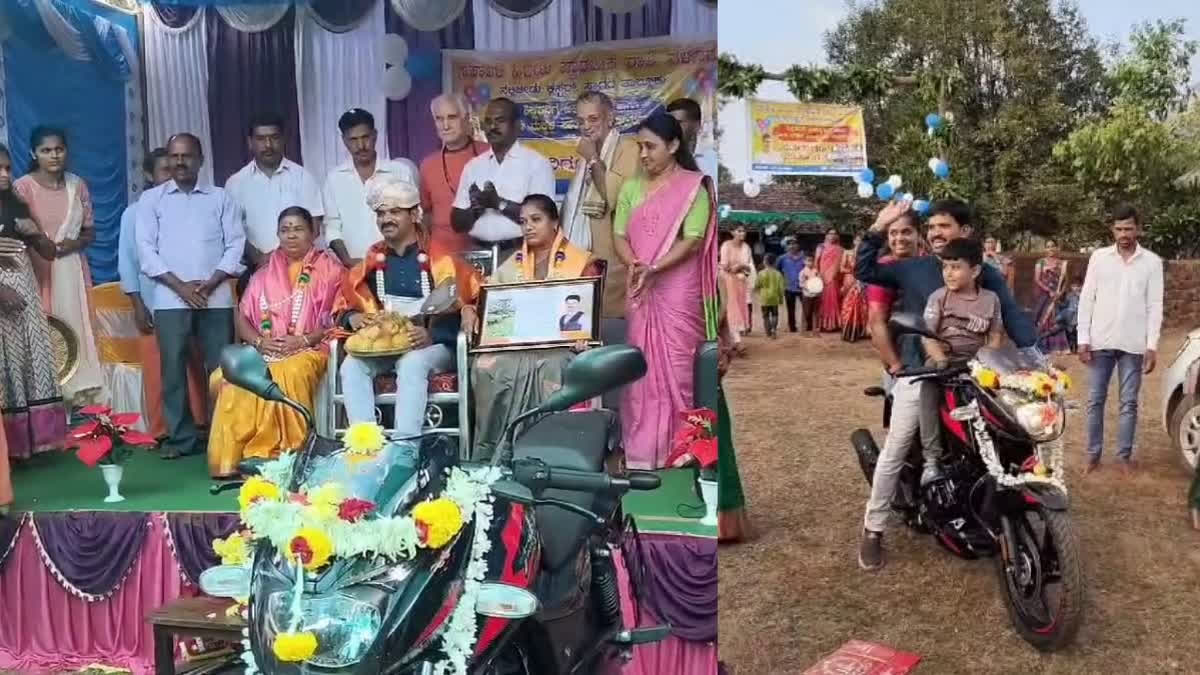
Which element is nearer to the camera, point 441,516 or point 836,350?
point 441,516

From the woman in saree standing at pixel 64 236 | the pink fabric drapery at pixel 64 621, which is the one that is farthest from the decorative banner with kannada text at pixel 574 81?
the pink fabric drapery at pixel 64 621

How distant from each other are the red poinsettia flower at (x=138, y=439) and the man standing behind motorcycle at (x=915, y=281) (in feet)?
7.40

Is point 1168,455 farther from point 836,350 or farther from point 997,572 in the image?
point 836,350

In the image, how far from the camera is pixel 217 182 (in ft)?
10.1

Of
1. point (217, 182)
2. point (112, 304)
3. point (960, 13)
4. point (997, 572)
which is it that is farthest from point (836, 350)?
point (112, 304)

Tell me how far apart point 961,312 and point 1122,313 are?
0.44 m

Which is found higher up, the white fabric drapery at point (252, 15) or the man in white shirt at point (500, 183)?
the white fabric drapery at point (252, 15)

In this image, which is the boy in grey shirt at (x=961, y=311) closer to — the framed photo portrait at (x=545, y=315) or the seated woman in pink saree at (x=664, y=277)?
the seated woman in pink saree at (x=664, y=277)

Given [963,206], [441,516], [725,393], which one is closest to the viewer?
[441,516]

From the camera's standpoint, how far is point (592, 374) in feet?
7.38

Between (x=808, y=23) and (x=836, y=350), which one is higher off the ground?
(x=808, y=23)

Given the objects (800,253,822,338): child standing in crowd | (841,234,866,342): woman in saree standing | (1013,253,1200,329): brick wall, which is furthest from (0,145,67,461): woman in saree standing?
(1013,253,1200,329): brick wall

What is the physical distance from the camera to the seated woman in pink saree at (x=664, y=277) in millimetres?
2705

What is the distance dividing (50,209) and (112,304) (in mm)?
361
